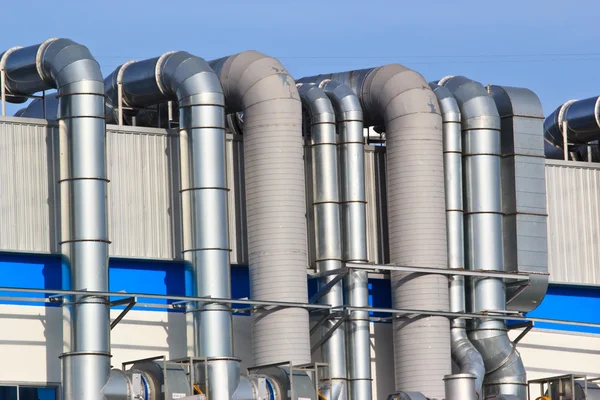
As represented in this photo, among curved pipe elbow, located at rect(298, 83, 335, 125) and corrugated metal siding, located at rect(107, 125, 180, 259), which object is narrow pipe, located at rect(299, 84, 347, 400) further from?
corrugated metal siding, located at rect(107, 125, 180, 259)

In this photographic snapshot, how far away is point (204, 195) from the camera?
3039cm

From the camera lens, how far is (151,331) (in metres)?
31.0

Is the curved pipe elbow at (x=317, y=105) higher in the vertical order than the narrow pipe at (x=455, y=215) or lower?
higher

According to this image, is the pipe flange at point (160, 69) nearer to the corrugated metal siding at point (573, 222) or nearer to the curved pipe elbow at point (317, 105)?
the curved pipe elbow at point (317, 105)

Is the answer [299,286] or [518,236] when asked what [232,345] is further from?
[518,236]

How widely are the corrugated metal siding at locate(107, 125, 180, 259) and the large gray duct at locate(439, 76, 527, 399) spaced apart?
7.15 metres

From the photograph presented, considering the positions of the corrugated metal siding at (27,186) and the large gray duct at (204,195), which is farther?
the corrugated metal siding at (27,186)

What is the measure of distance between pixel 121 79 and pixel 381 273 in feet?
24.7

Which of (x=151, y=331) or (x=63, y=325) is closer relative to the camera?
(x=63, y=325)

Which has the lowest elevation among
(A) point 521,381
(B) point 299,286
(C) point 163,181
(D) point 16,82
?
(A) point 521,381

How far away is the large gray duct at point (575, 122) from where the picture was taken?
37.3 m

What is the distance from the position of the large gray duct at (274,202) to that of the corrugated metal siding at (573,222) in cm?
780

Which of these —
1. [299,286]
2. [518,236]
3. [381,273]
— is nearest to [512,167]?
[518,236]

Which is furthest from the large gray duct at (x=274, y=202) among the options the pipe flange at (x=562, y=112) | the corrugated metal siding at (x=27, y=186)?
the pipe flange at (x=562, y=112)
